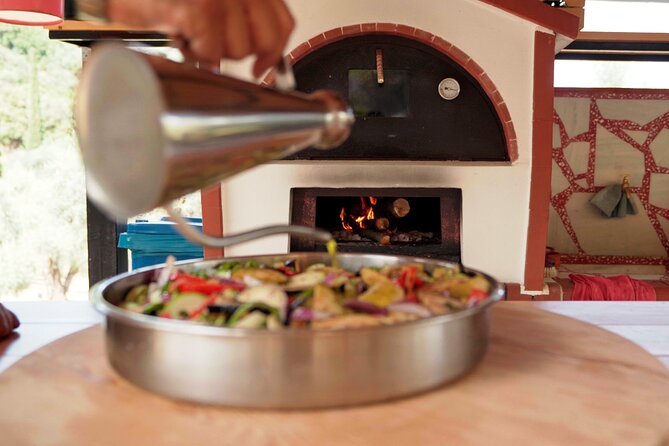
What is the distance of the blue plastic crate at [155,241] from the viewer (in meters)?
3.10

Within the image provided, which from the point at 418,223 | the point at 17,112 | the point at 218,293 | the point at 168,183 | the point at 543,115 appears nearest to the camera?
the point at 168,183

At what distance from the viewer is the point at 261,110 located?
0.74 meters

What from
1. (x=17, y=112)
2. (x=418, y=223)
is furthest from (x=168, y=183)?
(x=17, y=112)

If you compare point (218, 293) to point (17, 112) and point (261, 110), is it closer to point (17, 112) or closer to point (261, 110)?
point (261, 110)

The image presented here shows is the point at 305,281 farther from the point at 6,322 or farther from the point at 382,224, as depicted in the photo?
the point at 382,224

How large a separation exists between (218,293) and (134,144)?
0.36 m

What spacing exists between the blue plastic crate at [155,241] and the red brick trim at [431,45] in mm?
875

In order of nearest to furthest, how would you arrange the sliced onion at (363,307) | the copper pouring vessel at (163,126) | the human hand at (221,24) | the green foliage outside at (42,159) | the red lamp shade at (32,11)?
the copper pouring vessel at (163,126) < the human hand at (221,24) < the sliced onion at (363,307) < the red lamp shade at (32,11) < the green foliage outside at (42,159)

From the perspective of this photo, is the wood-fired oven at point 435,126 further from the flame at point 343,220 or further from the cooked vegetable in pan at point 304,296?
the cooked vegetable in pan at point 304,296

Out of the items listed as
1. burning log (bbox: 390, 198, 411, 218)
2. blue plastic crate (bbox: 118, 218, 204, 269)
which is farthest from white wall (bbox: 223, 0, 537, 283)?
blue plastic crate (bbox: 118, 218, 204, 269)

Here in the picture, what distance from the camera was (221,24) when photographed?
0.81m

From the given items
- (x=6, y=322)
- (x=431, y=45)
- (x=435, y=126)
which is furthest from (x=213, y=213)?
(x=6, y=322)

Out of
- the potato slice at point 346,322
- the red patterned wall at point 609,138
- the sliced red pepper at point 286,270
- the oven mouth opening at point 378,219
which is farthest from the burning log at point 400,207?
the potato slice at point 346,322

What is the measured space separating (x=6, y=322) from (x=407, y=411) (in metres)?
0.79
